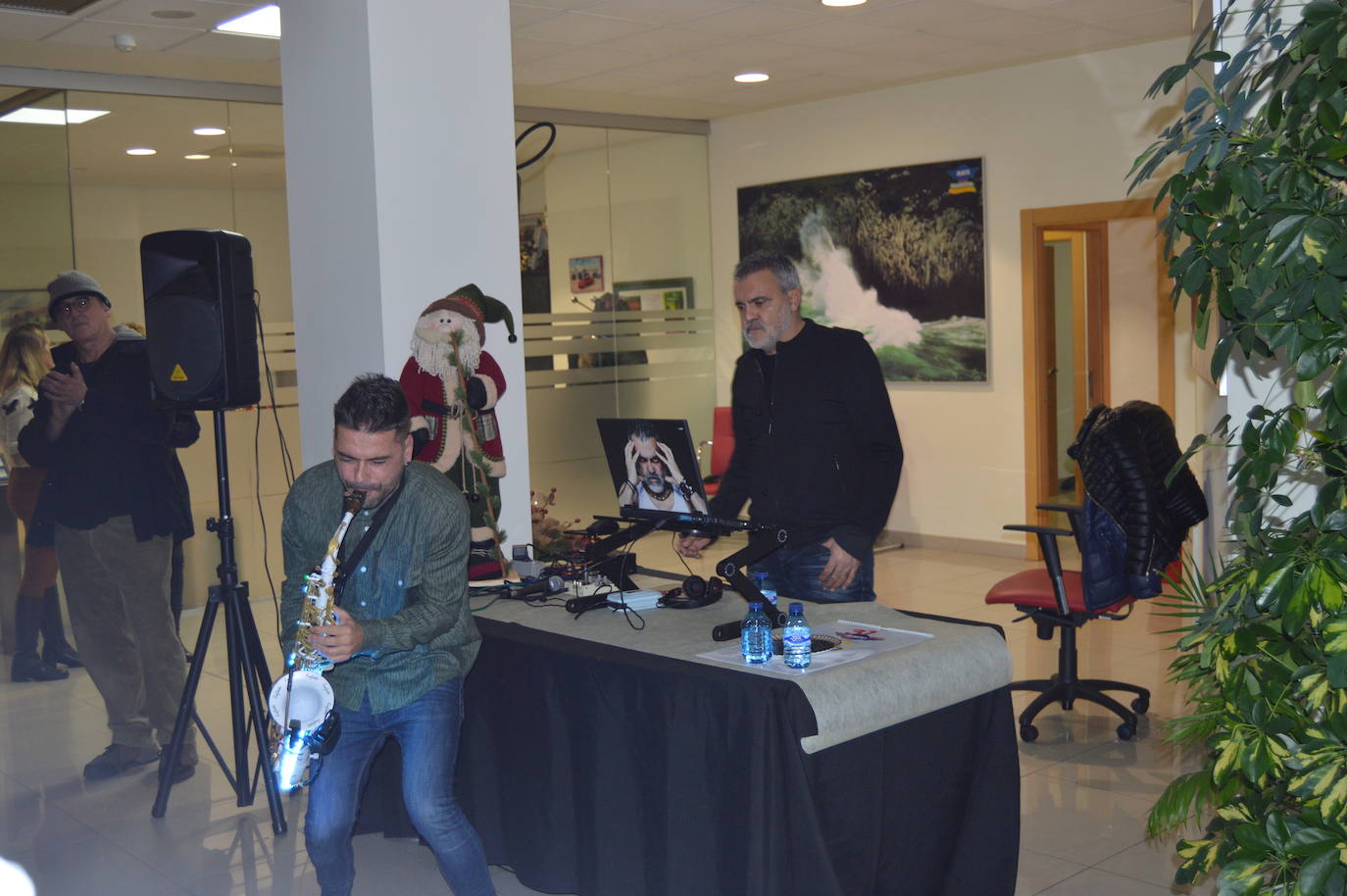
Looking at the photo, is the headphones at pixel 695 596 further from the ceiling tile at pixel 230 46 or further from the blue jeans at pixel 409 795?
the ceiling tile at pixel 230 46

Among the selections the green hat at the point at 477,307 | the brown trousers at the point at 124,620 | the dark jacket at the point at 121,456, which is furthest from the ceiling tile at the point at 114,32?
the green hat at the point at 477,307

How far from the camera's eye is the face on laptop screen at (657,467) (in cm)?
335

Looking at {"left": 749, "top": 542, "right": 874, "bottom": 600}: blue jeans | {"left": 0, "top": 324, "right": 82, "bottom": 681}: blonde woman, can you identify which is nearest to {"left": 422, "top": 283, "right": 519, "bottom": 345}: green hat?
{"left": 749, "top": 542, "right": 874, "bottom": 600}: blue jeans

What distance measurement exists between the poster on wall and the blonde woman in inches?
194

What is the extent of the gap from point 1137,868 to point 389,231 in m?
3.14

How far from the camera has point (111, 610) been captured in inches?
190

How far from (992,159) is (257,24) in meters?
4.57

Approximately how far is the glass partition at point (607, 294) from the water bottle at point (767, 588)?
5.21 metres

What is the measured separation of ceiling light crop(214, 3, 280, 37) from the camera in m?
5.53

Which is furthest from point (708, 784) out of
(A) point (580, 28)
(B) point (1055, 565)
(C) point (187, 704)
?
(A) point (580, 28)

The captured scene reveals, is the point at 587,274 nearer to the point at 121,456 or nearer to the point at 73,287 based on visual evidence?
the point at 73,287

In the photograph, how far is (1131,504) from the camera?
14.5 feet

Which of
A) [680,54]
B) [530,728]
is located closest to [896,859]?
[530,728]

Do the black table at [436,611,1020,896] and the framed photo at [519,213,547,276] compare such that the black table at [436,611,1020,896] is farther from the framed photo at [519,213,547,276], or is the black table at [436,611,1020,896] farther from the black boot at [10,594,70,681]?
the framed photo at [519,213,547,276]
